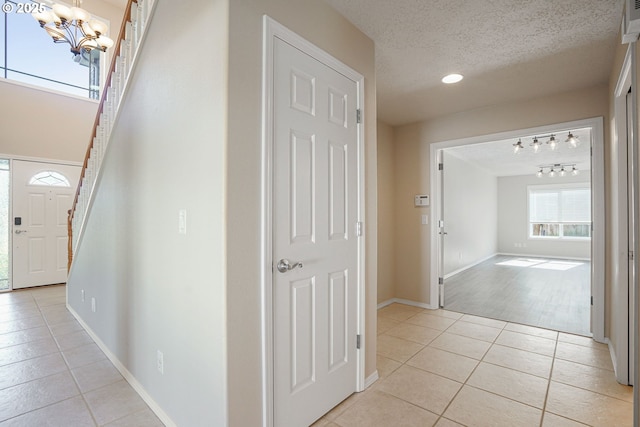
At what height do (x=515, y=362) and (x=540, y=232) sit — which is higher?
(x=540, y=232)

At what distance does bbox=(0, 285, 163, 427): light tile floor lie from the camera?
70.9 inches

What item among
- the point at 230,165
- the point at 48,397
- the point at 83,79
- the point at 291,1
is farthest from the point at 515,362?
the point at 83,79

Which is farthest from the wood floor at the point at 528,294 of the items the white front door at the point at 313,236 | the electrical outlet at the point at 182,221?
the electrical outlet at the point at 182,221

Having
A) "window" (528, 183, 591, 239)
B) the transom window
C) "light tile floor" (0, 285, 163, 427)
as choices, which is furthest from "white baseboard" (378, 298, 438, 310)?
"window" (528, 183, 591, 239)

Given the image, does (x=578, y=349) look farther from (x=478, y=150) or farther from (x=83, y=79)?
(x=83, y=79)

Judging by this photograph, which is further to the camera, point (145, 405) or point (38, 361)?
point (38, 361)

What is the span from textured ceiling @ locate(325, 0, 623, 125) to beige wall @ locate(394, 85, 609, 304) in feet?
0.72

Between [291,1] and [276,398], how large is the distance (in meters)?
2.11

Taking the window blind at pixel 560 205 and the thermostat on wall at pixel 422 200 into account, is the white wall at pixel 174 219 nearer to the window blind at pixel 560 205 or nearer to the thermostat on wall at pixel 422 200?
the thermostat on wall at pixel 422 200

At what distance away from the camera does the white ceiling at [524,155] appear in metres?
5.43

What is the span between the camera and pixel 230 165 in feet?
4.40

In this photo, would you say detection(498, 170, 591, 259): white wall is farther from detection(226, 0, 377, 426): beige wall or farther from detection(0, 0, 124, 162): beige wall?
detection(0, 0, 124, 162): beige wall

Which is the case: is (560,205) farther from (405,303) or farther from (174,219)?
(174,219)

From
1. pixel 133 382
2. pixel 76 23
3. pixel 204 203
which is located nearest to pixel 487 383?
pixel 204 203
